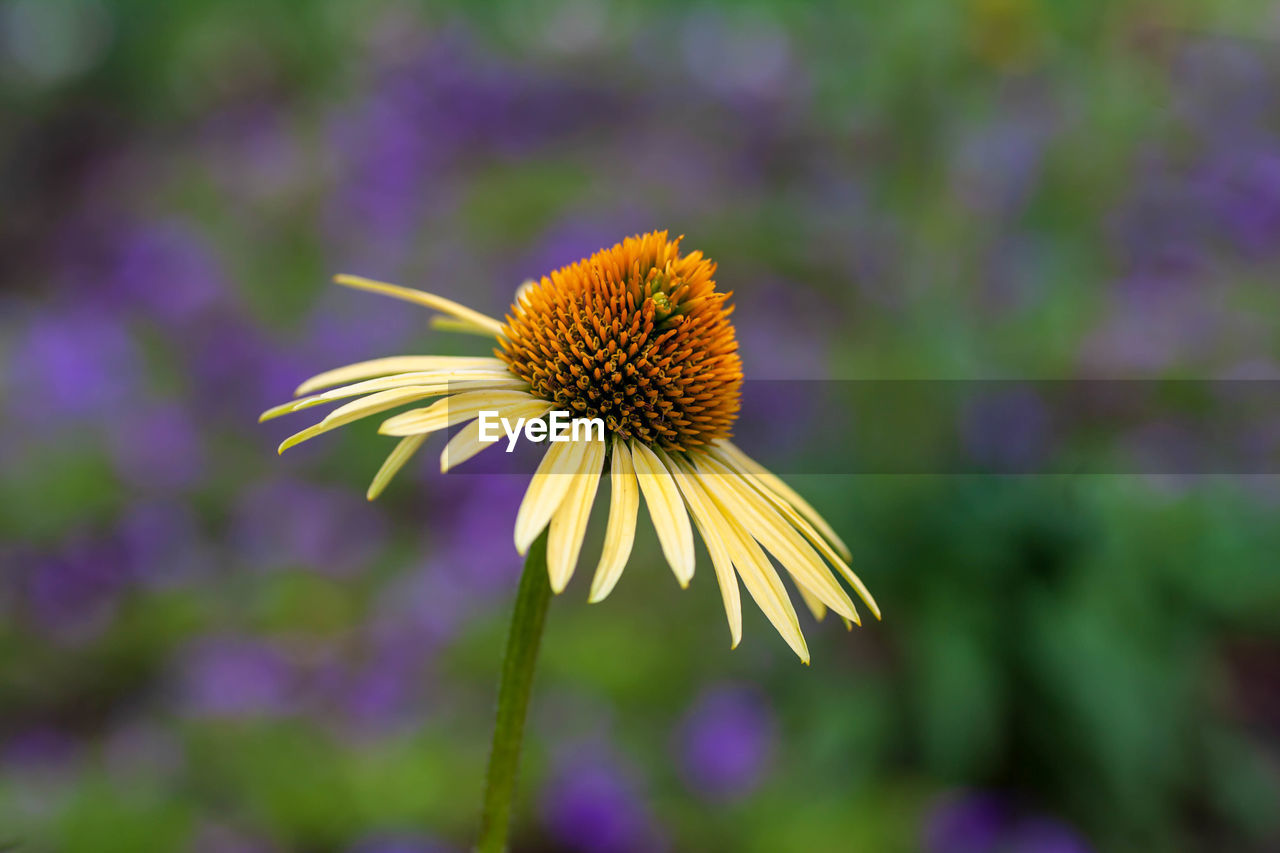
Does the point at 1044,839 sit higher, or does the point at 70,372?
the point at 70,372

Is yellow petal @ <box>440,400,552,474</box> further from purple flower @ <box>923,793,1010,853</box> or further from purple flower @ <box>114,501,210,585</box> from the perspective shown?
purple flower @ <box>114,501,210,585</box>

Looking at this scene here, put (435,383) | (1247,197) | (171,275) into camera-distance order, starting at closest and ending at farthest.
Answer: (435,383) → (171,275) → (1247,197)

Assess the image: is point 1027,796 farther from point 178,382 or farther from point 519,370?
point 178,382

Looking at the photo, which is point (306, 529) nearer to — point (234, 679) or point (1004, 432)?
point (234, 679)

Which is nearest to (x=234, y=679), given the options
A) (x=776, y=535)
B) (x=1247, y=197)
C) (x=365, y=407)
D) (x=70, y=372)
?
(x=70, y=372)

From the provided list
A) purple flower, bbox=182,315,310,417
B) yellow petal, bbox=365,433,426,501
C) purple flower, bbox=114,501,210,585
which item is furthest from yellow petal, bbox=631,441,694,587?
purple flower, bbox=182,315,310,417

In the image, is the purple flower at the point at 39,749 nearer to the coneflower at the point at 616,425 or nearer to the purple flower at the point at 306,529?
the purple flower at the point at 306,529

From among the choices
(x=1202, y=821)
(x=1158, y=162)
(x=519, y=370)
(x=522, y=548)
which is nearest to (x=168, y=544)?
(x=519, y=370)

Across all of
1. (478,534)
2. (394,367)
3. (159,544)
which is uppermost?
(394,367)
